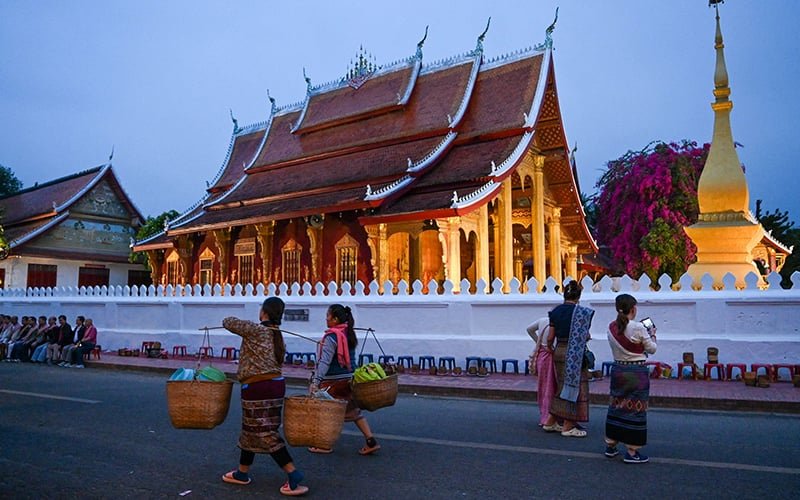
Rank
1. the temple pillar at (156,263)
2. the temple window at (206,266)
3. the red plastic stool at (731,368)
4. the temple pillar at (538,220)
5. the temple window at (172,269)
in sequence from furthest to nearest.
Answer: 1. the temple pillar at (156,263)
2. the temple window at (172,269)
3. the temple window at (206,266)
4. the temple pillar at (538,220)
5. the red plastic stool at (731,368)

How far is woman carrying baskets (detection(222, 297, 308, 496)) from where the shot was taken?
3979 mm

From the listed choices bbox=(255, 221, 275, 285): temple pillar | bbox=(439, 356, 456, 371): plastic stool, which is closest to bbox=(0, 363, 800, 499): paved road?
bbox=(439, 356, 456, 371): plastic stool

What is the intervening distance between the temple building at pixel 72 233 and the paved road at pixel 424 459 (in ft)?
65.6

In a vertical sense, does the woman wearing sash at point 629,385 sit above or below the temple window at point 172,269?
below

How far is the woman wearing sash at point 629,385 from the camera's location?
4.73 meters

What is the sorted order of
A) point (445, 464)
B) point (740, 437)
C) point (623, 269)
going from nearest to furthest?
point (445, 464)
point (740, 437)
point (623, 269)

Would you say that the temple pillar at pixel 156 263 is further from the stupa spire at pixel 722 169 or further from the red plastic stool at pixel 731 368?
the red plastic stool at pixel 731 368

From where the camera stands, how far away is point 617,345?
Result: 193 inches

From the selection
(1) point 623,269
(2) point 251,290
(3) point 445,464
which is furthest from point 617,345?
(1) point 623,269

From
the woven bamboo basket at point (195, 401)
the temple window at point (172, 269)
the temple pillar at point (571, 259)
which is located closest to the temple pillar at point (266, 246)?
the temple window at point (172, 269)

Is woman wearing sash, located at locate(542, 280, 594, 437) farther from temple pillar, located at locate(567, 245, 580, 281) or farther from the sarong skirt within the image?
temple pillar, located at locate(567, 245, 580, 281)

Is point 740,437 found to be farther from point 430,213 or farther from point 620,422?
point 430,213

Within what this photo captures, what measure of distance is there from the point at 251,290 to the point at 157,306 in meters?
2.96

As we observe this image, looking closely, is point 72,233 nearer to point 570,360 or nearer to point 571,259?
point 571,259
